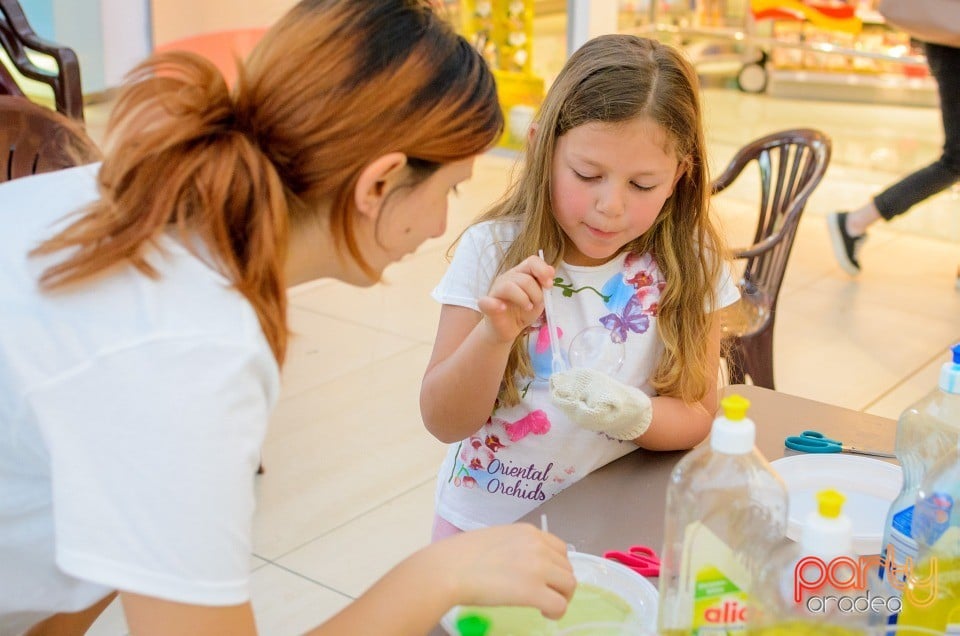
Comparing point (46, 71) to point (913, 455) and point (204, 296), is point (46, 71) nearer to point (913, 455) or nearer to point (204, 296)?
point (204, 296)

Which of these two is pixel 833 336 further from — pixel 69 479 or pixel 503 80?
pixel 69 479

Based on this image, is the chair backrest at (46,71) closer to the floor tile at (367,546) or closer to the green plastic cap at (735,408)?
the floor tile at (367,546)

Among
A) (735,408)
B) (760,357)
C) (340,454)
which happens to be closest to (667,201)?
(735,408)

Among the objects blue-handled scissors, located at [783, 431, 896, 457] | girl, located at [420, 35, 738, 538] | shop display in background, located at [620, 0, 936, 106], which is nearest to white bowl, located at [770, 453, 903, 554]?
blue-handled scissors, located at [783, 431, 896, 457]

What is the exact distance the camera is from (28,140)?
63.2 inches

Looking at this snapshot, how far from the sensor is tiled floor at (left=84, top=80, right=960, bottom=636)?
7.48 ft

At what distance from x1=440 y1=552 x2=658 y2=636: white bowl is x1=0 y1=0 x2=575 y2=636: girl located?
0.08 m

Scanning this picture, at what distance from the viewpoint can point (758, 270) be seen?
97.0 inches

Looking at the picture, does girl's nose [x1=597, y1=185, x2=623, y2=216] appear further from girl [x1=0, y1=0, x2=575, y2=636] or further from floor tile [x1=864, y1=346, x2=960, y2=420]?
floor tile [x1=864, y1=346, x2=960, y2=420]

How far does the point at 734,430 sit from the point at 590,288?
27.5 inches

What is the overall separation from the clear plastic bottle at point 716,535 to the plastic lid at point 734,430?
40mm

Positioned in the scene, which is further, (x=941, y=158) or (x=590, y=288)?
(x=941, y=158)

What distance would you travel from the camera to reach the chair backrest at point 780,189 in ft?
7.79

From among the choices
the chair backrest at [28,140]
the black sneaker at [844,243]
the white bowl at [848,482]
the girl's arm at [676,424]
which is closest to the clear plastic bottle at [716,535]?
the white bowl at [848,482]
